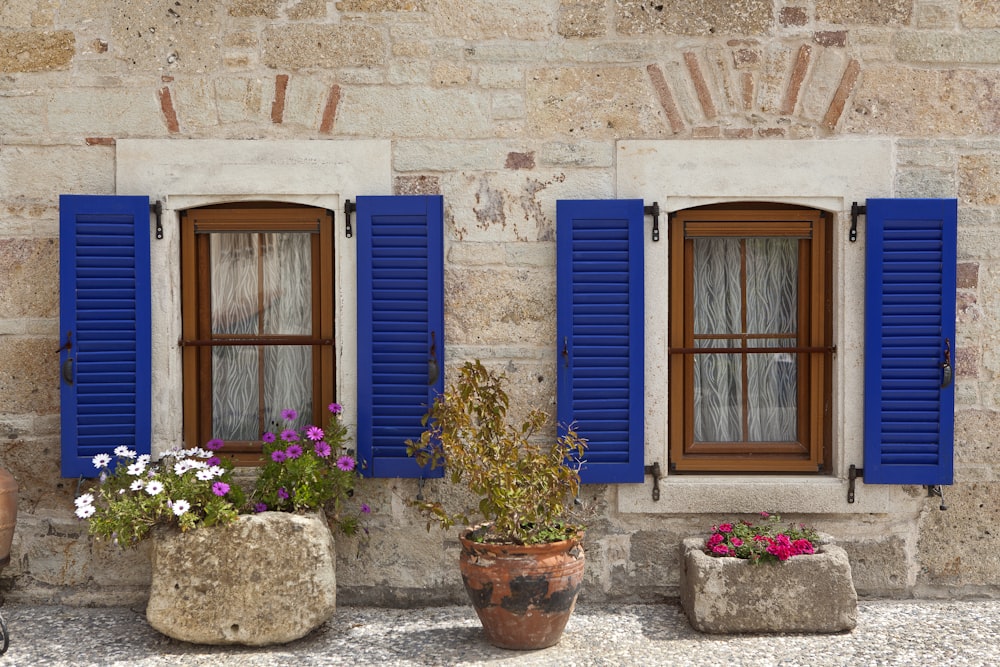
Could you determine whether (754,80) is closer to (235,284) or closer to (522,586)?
(522,586)

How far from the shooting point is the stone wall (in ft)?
15.2

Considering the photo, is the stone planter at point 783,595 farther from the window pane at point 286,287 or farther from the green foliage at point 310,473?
the window pane at point 286,287

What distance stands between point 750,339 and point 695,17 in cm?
150

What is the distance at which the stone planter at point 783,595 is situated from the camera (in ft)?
13.9

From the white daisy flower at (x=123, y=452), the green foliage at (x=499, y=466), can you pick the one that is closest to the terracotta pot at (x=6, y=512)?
the white daisy flower at (x=123, y=452)

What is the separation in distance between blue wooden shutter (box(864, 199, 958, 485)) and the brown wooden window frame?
2462mm

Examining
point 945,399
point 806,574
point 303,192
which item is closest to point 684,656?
point 806,574

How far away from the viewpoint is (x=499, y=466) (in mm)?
4094

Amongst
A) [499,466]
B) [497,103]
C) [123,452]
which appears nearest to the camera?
[499,466]

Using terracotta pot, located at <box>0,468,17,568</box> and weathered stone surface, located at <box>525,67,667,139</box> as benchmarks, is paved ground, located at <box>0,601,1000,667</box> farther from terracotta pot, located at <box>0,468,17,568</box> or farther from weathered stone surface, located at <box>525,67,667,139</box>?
weathered stone surface, located at <box>525,67,667,139</box>

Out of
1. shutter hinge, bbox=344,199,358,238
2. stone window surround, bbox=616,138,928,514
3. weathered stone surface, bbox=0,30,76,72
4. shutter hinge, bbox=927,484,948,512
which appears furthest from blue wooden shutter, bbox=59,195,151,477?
shutter hinge, bbox=927,484,948,512

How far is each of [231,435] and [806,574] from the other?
8.77 feet

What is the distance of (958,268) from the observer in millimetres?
4660

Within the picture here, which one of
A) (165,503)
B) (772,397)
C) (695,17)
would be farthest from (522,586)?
(695,17)
